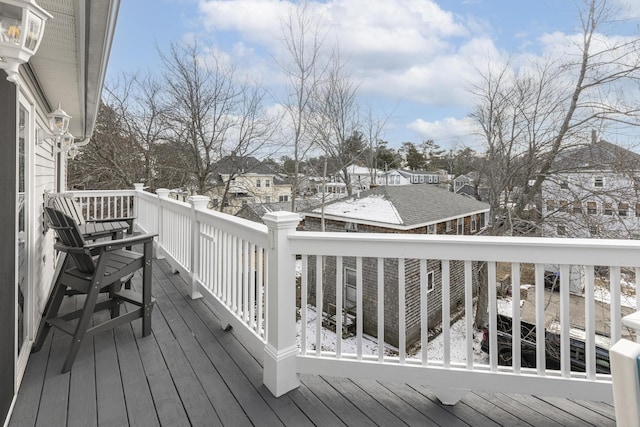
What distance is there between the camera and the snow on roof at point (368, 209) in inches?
406

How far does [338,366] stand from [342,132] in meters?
12.5

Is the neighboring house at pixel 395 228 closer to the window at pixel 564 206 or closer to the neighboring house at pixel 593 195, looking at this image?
the neighboring house at pixel 593 195

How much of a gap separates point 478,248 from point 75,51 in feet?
10.3

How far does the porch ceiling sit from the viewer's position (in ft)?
6.22

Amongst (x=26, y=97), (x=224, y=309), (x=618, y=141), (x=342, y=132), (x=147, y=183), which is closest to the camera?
(x=26, y=97)

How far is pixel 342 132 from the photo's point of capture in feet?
45.3

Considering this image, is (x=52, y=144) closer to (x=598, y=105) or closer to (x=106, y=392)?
(x=106, y=392)

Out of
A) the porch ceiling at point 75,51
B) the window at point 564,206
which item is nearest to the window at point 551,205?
the window at point 564,206

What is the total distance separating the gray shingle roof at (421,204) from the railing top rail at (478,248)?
26.1 ft

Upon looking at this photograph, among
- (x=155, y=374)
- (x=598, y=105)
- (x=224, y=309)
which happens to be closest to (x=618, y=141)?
(x=598, y=105)

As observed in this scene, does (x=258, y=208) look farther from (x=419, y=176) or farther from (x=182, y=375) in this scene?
(x=419, y=176)

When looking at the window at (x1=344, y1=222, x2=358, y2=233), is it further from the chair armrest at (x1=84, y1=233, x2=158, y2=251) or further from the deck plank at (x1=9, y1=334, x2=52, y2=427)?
the deck plank at (x1=9, y1=334, x2=52, y2=427)

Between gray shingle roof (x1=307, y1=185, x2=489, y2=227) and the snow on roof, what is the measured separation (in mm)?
48

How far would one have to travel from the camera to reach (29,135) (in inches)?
103
